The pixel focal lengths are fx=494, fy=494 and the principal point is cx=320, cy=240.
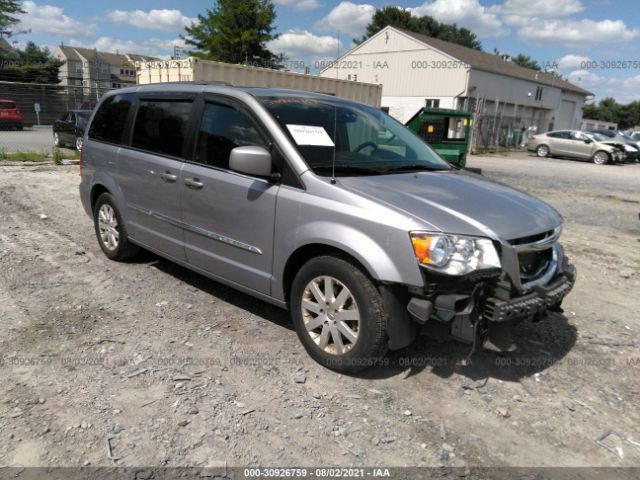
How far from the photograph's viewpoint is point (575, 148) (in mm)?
25156

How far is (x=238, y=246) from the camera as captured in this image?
3.72 meters

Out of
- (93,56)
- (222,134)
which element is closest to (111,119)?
(222,134)

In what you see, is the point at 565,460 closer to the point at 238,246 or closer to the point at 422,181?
the point at 422,181

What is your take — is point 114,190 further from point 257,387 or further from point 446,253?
point 446,253

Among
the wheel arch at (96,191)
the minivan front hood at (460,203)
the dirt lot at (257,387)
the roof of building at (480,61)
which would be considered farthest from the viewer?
the roof of building at (480,61)

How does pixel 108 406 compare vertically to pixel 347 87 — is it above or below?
below

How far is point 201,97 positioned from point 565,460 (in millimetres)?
3585

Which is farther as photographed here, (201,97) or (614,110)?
(614,110)

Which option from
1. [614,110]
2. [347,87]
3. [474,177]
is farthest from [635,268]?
[614,110]

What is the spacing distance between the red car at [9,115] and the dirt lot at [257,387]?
25.3 meters

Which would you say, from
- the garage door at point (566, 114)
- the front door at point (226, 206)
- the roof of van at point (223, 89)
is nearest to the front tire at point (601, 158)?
the garage door at point (566, 114)

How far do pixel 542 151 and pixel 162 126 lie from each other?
26113 mm

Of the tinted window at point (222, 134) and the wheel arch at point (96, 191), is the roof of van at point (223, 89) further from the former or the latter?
the wheel arch at point (96, 191)

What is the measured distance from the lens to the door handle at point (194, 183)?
3.92m
